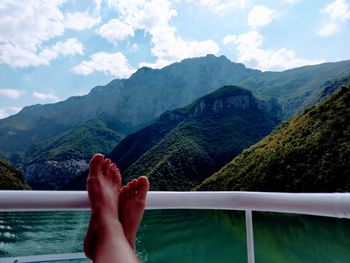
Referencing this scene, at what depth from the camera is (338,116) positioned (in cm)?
2522

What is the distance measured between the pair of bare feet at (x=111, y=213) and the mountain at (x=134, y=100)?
84160 millimetres

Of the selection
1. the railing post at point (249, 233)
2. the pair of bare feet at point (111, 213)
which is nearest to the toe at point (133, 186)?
the pair of bare feet at point (111, 213)

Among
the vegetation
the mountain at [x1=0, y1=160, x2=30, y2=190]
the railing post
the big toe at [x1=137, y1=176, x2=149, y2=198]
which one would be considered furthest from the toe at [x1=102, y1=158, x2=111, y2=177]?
the vegetation

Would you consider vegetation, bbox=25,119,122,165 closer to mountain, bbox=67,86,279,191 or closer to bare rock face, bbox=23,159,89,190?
bare rock face, bbox=23,159,89,190

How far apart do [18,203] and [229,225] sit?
742 inches

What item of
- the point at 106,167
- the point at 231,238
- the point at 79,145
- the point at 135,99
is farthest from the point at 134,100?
the point at 106,167

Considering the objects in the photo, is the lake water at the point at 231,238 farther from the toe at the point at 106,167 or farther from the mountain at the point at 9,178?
the toe at the point at 106,167

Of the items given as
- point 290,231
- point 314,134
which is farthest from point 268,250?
point 314,134

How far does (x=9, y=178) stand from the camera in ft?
92.6

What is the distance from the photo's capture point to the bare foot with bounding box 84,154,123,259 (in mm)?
660

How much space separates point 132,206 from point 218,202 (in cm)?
21

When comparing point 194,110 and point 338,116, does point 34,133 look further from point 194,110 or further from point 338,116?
point 338,116

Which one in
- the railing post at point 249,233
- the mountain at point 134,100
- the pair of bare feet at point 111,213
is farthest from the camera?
the mountain at point 134,100

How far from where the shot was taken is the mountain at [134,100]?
3585 inches
